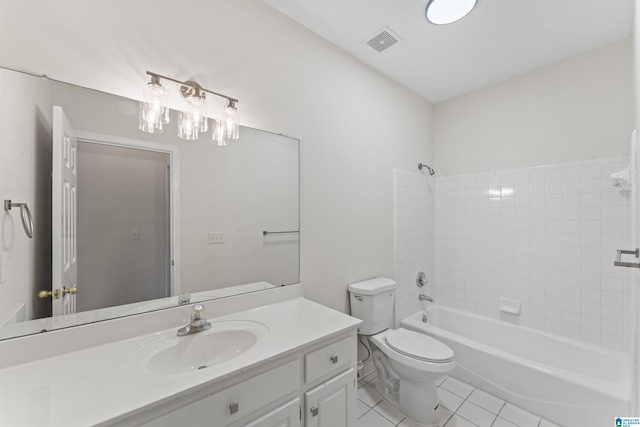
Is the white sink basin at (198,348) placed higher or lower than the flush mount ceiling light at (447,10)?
lower

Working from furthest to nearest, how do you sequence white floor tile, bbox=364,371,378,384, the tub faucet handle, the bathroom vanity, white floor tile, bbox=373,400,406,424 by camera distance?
the tub faucet handle → white floor tile, bbox=364,371,378,384 → white floor tile, bbox=373,400,406,424 → the bathroom vanity

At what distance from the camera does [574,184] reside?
82.2 inches

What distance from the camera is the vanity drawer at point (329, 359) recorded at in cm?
112

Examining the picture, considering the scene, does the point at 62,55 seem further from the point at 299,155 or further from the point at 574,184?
the point at 574,184

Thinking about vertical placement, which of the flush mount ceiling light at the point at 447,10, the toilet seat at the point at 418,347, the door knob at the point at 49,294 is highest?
the flush mount ceiling light at the point at 447,10

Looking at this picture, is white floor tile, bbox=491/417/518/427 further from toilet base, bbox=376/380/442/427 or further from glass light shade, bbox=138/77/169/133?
glass light shade, bbox=138/77/169/133

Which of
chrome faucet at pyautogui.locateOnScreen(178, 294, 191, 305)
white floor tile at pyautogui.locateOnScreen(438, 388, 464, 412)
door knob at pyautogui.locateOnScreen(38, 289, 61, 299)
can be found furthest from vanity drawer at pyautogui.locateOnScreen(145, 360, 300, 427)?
white floor tile at pyautogui.locateOnScreen(438, 388, 464, 412)

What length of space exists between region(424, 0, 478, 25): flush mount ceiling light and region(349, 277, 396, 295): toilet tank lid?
6.12 ft

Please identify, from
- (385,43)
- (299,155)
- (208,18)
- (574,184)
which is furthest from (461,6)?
(574,184)

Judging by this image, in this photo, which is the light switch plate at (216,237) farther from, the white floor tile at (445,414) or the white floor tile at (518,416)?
the white floor tile at (518,416)

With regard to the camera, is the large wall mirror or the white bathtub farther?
the white bathtub

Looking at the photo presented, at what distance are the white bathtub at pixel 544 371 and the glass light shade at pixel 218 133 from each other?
83.8 inches

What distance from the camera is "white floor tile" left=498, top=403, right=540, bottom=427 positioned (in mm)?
1698

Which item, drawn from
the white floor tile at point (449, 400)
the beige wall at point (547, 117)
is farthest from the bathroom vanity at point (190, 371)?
the beige wall at point (547, 117)
